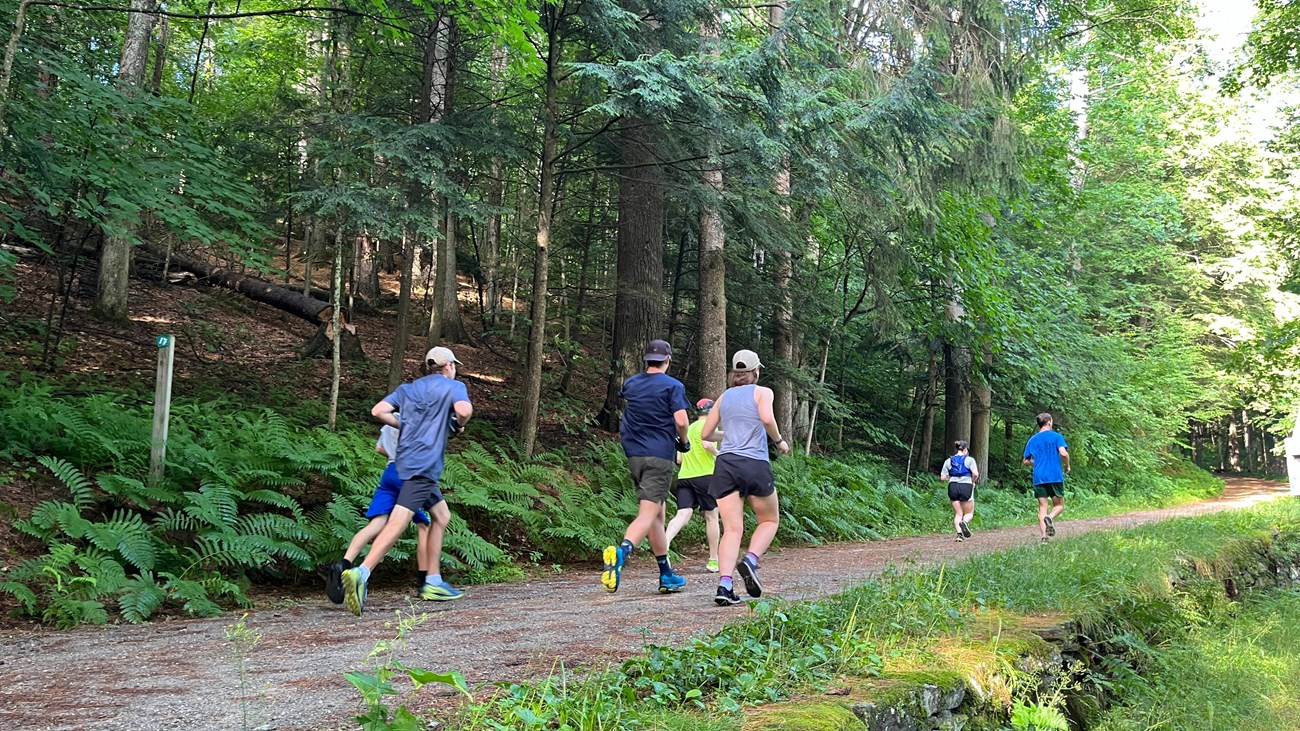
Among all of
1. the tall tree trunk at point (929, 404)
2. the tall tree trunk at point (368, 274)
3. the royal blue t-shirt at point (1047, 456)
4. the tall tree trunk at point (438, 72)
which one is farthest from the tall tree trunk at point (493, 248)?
the royal blue t-shirt at point (1047, 456)

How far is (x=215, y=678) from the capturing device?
419 centimetres

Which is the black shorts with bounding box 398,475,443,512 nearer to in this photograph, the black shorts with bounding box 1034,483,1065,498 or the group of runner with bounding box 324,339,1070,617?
the group of runner with bounding box 324,339,1070,617

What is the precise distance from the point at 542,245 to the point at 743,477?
584 cm

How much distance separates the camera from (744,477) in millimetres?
6559

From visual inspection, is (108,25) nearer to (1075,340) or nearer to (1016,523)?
(1016,523)

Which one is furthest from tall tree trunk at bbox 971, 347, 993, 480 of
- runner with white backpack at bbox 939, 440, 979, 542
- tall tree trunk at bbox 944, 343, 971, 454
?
runner with white backpack at bbox 939, 440, 979, 542

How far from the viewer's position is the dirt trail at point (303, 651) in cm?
358

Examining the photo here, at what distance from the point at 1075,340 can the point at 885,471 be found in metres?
5.52

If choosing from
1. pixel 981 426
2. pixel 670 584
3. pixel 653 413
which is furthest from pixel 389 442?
pixel 981 426

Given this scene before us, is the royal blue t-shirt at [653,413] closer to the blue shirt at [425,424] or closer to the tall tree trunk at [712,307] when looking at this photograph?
the blue shirt at [425,424]

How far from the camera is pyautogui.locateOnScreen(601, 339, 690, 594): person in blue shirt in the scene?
24.2 ft

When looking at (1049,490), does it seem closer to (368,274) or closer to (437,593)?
(437,593)

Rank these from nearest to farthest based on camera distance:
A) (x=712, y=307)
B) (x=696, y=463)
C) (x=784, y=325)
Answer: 1. (x=696, y=463)
2. (x=712, y=307)
3. (x=784, y=325)

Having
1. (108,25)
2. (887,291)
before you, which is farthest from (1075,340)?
(108,25)
